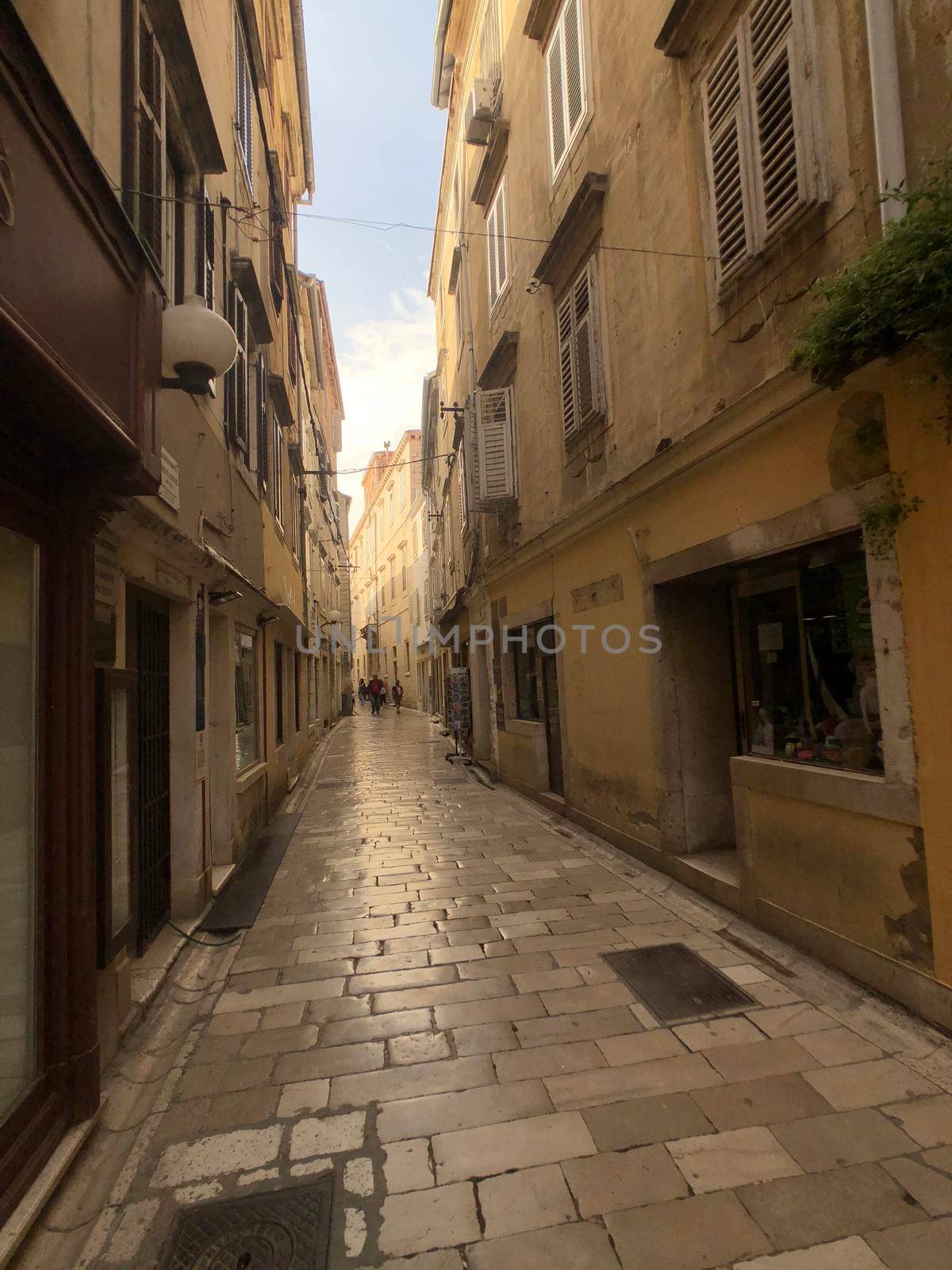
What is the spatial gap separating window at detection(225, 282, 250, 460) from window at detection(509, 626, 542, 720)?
483cm

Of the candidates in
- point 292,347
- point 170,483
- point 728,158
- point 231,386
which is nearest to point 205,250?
point 231,386

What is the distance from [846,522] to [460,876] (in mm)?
4473

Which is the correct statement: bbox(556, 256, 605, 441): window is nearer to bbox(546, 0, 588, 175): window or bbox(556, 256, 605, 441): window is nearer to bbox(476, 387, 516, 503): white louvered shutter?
Answer: bbox(546, 0, 588, 175): window

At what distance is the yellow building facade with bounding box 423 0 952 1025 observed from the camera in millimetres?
3645

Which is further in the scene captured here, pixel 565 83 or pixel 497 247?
pixel 497 247

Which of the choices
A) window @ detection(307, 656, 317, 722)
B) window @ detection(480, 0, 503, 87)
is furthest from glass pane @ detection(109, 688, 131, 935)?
window @ detection(307, 656, 317, 722)

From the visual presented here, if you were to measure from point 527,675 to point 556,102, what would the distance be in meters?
7.78

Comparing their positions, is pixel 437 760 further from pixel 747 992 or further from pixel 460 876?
pixel 747 992

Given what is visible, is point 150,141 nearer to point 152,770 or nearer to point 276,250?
point 152,770

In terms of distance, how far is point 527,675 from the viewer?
1132 cm

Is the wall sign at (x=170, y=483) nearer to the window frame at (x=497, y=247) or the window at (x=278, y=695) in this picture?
the window at (x=278, y=695)

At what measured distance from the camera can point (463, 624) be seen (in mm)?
17094

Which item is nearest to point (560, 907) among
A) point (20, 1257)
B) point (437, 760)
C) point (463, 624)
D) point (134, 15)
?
point (20, 1257)

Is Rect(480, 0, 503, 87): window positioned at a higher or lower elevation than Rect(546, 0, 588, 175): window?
higher
